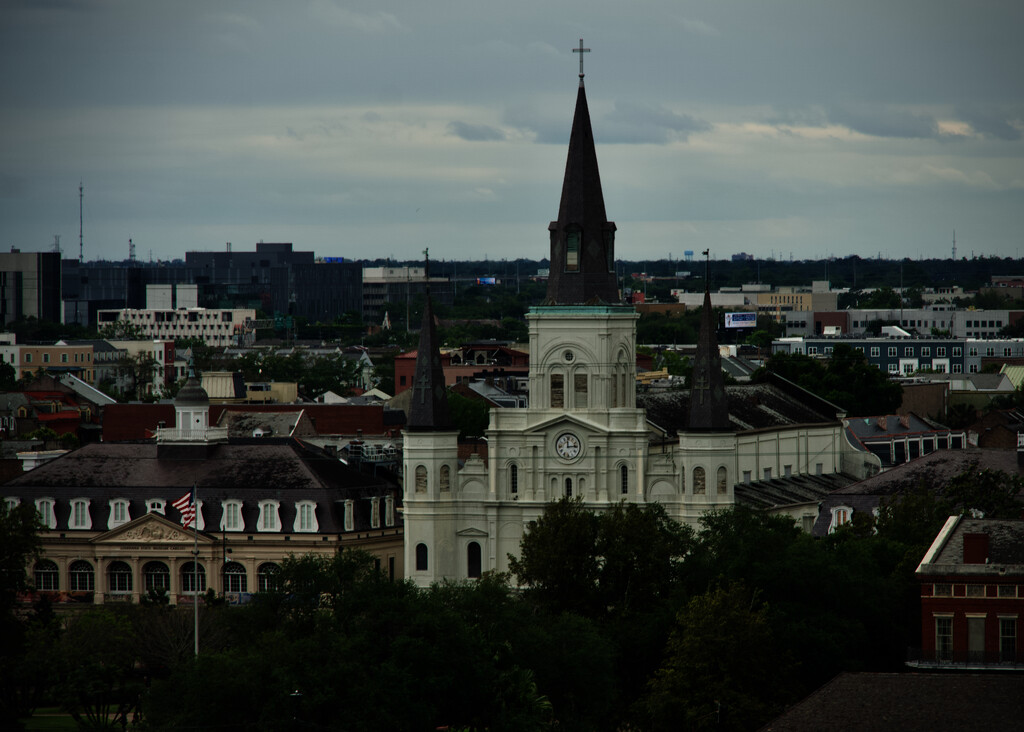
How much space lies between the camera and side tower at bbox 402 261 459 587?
11412 centimetres

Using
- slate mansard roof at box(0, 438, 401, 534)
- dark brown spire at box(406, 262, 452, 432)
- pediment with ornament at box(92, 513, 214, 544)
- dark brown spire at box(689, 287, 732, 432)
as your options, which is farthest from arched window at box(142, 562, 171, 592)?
dark brown spire at box(689, 287, 732, 432)

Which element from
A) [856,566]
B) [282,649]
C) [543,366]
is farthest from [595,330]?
[282,649]

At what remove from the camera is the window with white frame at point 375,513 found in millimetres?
120938

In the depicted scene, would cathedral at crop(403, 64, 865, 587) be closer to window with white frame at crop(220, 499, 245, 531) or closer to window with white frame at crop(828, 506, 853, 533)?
window with white frame at crop(828, 506, 853, 533)

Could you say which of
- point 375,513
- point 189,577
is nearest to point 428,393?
point 375,513

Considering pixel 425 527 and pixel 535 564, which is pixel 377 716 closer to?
pixel 535 564

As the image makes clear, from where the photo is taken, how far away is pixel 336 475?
122562 mm

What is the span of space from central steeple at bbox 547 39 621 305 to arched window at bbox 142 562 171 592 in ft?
80.0

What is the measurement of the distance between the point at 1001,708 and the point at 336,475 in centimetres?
5788

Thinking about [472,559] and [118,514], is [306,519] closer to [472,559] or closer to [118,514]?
[472,559]

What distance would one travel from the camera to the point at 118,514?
122375mm

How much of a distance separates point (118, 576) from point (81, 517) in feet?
13.5

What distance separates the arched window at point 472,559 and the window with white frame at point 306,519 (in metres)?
8.74

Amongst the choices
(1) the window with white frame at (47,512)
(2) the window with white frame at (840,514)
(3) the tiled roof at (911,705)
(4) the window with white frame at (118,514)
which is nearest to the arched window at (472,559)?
(2) the window with white frame at (840,514)
